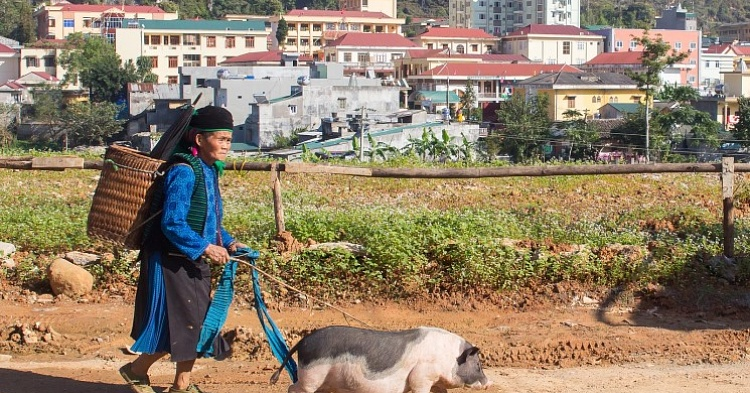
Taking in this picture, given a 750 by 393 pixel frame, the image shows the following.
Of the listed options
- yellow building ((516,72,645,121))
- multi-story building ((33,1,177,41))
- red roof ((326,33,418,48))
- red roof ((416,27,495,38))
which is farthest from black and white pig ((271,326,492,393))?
red roof ((416,27,495,38))

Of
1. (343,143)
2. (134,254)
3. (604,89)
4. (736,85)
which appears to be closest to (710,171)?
(134,254)

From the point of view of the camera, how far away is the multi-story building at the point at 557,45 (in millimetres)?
81562

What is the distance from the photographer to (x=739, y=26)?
111688mm

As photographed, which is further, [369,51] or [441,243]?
[369,51]

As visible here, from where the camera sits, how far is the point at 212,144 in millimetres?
4688

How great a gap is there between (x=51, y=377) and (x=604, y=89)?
49.1 metres

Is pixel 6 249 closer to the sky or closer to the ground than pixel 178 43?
closer to the ground

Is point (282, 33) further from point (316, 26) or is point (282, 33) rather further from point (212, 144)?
point (212, 144)

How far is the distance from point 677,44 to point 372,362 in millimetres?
79359

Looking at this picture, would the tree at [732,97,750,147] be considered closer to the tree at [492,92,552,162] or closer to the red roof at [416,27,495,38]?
the tree at [492,92,552,162]

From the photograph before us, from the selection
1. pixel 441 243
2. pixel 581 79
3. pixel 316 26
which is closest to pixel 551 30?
pixel 316 26

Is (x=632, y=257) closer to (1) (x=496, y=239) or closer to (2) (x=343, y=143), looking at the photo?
(1) (x=496, y=239)

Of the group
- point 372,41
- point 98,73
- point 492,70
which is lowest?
point 98,73

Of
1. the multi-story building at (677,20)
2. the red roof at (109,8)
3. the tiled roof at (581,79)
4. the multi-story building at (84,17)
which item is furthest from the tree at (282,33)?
the multi-story building at (677,20)
